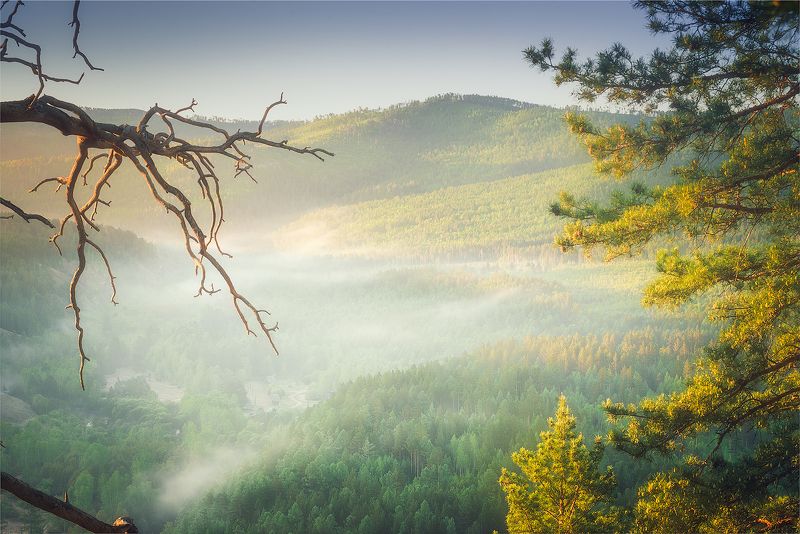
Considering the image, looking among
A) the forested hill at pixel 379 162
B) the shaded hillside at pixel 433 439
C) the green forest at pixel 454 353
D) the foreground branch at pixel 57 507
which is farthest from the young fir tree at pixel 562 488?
the forested hill at pixel 379 162

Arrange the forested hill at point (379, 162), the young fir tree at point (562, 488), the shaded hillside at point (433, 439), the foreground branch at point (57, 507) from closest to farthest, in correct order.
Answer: the foreground branch at point (57, 507), the young fir tree at point (562, 488), the shaded hillside at point (433, 439), the forested hill at point (379, 162)

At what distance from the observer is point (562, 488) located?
974 centimetres

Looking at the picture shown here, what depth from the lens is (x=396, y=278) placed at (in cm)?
8644

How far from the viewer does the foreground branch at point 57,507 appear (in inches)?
85.4

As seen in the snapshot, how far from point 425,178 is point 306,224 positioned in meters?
43.7

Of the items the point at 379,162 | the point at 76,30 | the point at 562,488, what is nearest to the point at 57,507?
the point at 76,30

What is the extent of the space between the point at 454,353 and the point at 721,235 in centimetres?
4929

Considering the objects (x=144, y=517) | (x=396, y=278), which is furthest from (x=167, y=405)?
(x=396, y=278)

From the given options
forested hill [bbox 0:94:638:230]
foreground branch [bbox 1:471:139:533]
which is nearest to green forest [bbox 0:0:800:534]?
foreground branch [bbox 1:471:139:533]

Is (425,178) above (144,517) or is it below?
above

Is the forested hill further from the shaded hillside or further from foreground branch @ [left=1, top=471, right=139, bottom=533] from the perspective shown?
foreground branch @ [left=1, top=471, right=139, bottom=533]

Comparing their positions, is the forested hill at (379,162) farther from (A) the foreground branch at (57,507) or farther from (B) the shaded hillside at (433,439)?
(A) the foreground branch at (57,507)

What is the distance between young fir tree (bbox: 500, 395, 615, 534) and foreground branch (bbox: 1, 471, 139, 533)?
339 inches

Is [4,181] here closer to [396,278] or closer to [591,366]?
[396,278]
